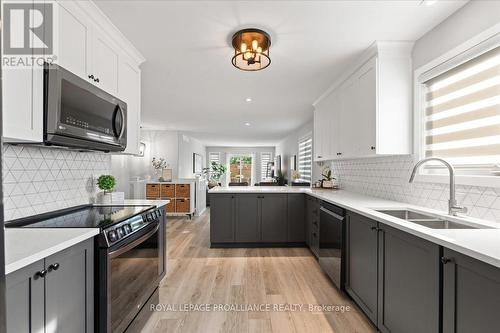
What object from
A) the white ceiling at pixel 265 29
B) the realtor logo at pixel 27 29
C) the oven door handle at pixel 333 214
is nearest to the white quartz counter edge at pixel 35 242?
the realtor logo at pixel 27 29

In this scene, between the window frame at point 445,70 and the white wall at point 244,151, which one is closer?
the window frame at point 445,70

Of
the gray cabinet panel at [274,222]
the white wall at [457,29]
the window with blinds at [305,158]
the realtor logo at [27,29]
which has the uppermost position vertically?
the white wall at [457,29]

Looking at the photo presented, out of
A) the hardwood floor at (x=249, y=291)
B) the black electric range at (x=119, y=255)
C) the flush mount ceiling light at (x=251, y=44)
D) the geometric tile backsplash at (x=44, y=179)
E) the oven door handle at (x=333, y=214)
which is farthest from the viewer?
the oven door handle at (x=333, y=214)

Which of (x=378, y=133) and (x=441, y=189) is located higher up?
(x=378, y=133)

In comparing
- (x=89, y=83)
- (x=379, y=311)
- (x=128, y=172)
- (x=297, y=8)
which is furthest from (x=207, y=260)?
(x=128, y=172)

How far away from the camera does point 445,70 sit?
6.74ft

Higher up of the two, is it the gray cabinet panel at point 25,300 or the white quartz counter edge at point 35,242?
the white quartz counter edge at point 35,242

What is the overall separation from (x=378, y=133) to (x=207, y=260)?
252 centimetres

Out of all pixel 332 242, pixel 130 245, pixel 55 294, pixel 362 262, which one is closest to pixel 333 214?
pixel 332 242

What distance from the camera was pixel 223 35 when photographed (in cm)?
223

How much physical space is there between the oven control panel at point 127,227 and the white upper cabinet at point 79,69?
2.01ft

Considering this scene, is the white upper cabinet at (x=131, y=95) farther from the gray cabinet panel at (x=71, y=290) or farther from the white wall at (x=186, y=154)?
the white wall at (x=186, y=154)

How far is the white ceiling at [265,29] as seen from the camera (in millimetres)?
1870

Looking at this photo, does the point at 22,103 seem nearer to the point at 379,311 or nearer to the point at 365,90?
the point at 379,311
